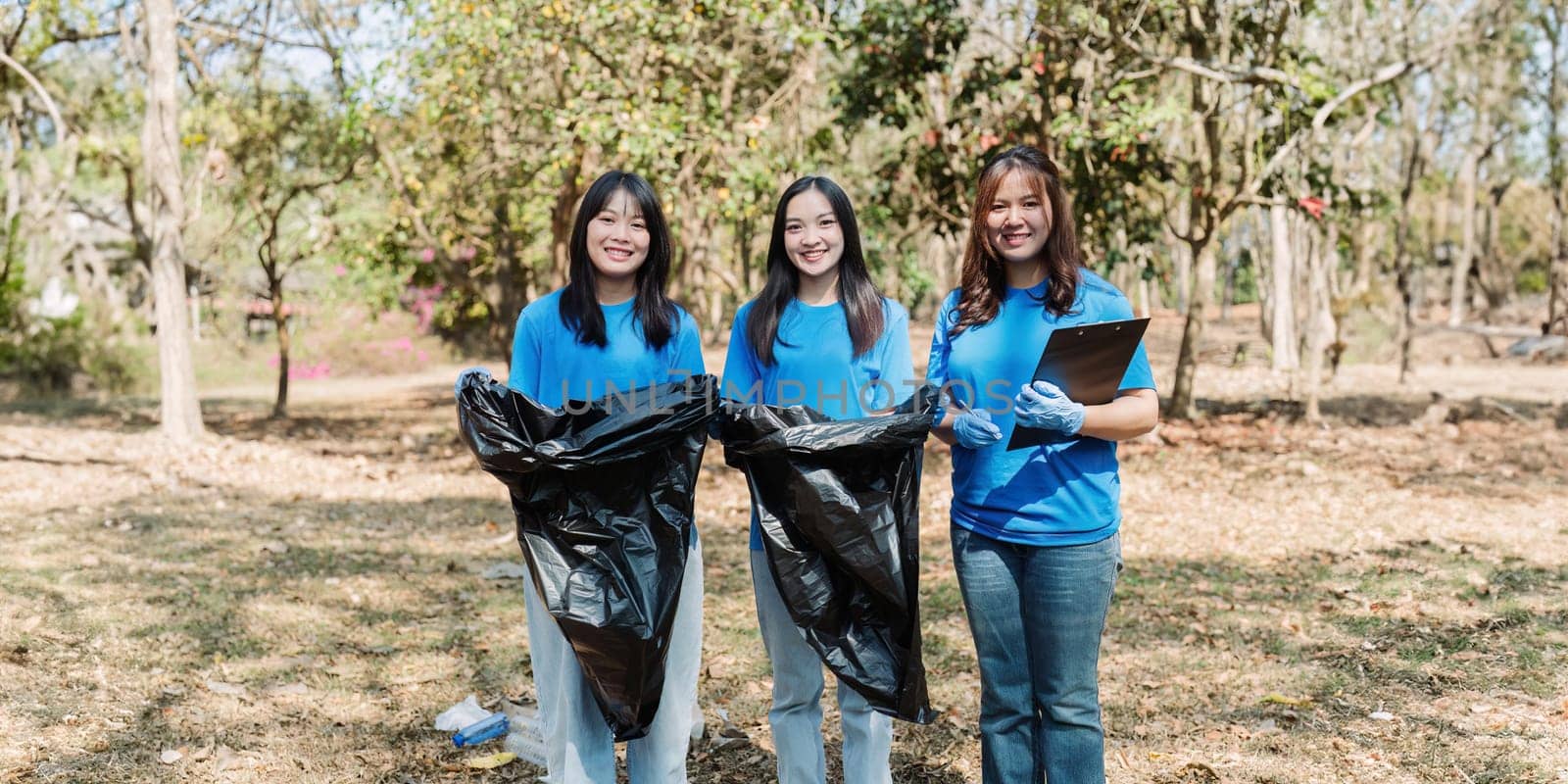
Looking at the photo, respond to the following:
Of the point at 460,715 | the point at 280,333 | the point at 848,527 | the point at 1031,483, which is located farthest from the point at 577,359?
the point at 280,333

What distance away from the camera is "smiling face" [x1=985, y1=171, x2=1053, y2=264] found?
2.38m

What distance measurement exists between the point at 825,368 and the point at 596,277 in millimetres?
579

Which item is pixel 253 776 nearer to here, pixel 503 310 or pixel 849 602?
pixel 849 602

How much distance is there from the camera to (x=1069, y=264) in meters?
2.42

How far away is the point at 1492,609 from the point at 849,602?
3509 mm

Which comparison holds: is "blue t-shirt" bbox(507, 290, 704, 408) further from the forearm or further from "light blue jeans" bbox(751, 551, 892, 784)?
the forearm

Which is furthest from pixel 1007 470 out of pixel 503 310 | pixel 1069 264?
pixel 503 310

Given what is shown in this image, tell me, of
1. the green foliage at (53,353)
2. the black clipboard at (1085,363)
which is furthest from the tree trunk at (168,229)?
the black clipboard at (1085,363)

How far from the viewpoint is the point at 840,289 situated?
2.65 meters

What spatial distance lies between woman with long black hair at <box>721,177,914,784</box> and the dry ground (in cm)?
90

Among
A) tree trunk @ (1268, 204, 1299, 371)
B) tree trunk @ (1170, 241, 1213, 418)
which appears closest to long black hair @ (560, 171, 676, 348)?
tree trunk @ (1170, 241, 1213, 418)

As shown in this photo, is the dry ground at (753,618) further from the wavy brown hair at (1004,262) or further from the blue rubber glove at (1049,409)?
the wavy brown hair at (1004,262)

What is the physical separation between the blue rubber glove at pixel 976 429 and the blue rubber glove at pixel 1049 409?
0.23ft

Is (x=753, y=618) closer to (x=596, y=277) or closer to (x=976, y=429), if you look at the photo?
(x=596, y=277)
